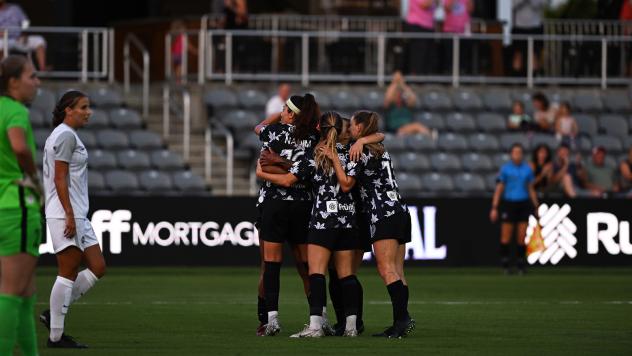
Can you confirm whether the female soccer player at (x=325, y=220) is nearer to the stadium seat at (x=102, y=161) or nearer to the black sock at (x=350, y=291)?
the black sock at (x=350, y=291)

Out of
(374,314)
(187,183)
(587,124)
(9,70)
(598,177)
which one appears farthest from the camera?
(587,124)

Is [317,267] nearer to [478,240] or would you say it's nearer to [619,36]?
[478,240]

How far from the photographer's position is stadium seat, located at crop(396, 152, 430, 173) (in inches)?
1062

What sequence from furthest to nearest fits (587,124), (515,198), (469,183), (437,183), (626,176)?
(587,124)
(469,183)
(437,183)
(626,176)
(515,198)

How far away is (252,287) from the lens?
19.6m

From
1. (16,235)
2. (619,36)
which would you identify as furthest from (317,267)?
(619,36)

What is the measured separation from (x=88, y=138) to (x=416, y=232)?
6336mm

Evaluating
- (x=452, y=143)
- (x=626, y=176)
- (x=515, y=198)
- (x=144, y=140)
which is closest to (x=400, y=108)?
(x=452, y=143)

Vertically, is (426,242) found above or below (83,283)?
below

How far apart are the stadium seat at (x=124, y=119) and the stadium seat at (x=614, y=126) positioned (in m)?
9.19

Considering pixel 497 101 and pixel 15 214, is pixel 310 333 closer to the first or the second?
pixel 15 214

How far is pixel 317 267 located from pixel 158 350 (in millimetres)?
1619

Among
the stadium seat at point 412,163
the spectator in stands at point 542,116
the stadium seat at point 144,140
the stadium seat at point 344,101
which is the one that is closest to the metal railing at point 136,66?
the stadium seat at point 144,140

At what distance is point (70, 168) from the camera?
11719 mm
